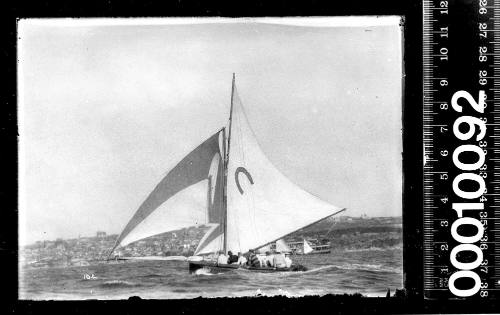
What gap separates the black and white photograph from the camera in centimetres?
652

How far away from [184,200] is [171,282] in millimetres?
667

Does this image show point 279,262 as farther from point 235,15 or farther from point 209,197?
point 235,15

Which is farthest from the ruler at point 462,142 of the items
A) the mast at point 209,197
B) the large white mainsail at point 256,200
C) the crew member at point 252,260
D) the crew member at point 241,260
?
the mast at point 209,197

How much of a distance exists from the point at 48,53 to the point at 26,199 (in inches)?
46.8

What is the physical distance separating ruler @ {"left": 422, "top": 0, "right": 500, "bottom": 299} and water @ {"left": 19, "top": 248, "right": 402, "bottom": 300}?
0.58 metres

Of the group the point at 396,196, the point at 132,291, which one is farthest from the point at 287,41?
the point at 132,291

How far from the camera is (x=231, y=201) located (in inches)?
263

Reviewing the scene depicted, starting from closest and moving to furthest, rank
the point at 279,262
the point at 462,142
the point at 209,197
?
the point at 462,142
the point at 279,262
the point at 209,197

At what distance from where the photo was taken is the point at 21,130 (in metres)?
6.55

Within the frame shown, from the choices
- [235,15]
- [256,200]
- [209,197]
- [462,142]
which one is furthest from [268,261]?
[235,15]

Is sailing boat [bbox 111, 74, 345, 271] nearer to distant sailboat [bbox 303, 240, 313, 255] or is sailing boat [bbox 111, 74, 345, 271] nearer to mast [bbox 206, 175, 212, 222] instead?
mast [bbox 206, 175, 212, 222]

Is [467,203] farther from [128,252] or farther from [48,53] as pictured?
[48,53]

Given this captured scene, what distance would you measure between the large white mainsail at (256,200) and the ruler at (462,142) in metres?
0.86

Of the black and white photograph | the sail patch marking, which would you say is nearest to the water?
the black and white photograph
